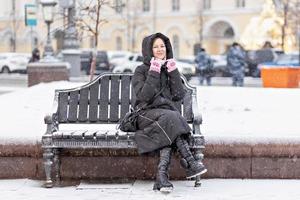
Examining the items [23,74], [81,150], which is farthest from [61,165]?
[23,74]

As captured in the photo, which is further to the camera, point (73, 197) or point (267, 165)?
point (267, 165)

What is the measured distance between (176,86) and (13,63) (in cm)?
3564

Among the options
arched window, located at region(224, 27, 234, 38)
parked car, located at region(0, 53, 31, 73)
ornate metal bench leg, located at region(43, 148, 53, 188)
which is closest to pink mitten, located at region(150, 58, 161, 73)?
ornate metal bench leg, located at region(43, 148, 53, 188)

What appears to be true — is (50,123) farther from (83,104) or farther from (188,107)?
(188,107)

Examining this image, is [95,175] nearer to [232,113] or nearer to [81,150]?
[81,150]

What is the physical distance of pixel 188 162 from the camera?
21.8 feet

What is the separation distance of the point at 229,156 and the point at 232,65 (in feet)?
53.7

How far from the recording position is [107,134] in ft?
22.5

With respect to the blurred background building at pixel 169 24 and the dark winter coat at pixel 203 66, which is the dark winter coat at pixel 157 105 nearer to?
the dark winter coat at pixel 203 66

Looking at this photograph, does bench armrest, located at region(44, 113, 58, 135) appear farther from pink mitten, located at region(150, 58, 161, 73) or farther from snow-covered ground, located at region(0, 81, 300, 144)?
pink mitten, located at region(150, 58, 161, 73)

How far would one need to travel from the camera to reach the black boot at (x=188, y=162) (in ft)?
21.7

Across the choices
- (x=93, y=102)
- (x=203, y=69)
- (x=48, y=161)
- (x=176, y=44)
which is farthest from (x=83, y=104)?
(x=176, y=44)

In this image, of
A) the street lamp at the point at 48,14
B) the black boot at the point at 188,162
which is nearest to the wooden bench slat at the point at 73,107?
the black boot at the point at 188,162

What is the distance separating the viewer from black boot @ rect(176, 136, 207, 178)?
6.61 m
